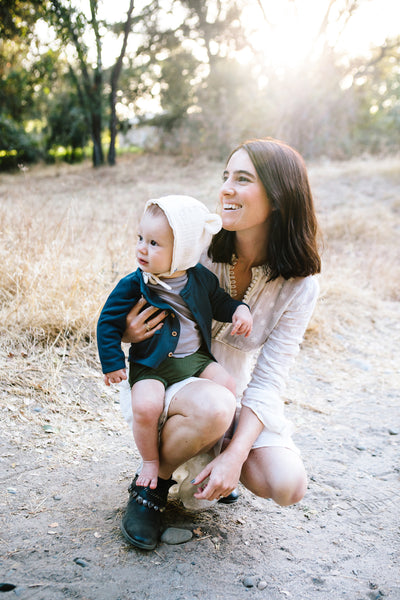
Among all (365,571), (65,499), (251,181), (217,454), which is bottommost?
(365,571)

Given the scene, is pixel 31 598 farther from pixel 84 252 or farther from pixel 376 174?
pixel 376 174

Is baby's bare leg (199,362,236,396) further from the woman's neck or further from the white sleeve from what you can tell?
the woman's neck

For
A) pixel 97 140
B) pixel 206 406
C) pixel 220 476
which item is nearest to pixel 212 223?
pixel 206 406

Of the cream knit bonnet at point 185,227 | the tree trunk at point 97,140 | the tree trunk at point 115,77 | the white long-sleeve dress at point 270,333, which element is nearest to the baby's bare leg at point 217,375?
the white long-sleeve dress at point 270,333

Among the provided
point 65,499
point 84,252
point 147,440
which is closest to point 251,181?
point 147,440

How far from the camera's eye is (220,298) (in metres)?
1.94

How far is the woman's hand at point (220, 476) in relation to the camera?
1.64 m

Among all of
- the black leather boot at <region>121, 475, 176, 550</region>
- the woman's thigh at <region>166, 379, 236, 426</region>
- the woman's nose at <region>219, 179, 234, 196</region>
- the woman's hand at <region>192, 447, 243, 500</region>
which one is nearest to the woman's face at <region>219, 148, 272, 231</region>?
the woman's nose at <region>219, 179, 234, 196</region>

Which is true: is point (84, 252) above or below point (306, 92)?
below

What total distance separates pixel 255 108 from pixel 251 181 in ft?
38.9

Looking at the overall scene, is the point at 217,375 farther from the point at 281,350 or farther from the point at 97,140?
the point at 97,140

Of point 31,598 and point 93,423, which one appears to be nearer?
point 31,598

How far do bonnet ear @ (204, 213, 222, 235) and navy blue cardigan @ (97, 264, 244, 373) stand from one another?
174mm

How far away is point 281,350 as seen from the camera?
2051 mm
